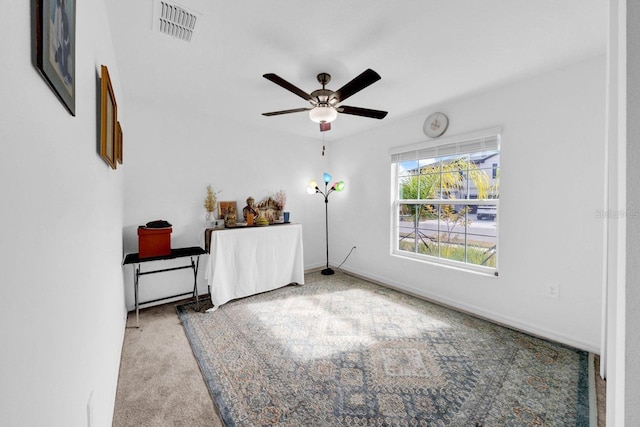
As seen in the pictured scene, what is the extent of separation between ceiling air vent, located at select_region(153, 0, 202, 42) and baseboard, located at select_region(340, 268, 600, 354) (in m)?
3.52

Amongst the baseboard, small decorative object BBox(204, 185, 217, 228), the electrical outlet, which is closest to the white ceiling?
small decorative object BBox(204, 185, 217, 228)

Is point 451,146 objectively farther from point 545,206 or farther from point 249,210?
point 249,210

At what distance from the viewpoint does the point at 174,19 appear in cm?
166

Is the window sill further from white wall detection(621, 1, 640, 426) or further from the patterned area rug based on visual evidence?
white wall detection(621, 1, 640, 426)

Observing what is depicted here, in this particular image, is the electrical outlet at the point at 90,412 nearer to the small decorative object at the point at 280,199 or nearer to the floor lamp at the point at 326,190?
the small decorative object at the point at 280,199

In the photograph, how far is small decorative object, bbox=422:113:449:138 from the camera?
3074mm

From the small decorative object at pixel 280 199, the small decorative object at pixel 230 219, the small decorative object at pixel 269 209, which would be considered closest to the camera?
the small decorative object at pixel 230 219

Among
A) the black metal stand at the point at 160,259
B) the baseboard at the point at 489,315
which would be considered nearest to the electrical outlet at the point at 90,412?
the black metal stand at the point at 160,259

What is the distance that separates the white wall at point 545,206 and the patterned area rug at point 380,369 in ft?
0.85

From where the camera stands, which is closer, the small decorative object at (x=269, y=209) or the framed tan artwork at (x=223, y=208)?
the framed tan artwork at (x=223, y=208)

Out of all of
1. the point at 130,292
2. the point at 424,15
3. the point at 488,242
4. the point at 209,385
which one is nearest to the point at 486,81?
the point at 424,15

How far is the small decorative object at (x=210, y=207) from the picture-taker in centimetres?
338

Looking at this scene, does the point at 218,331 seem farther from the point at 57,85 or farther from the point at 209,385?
the point at 57,85

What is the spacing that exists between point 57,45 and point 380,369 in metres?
2.32
